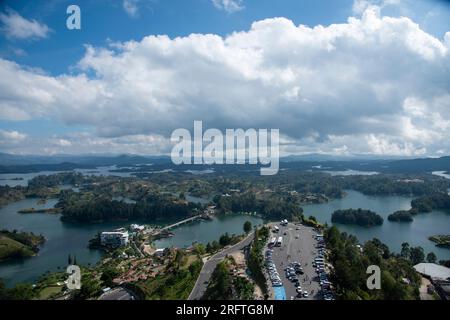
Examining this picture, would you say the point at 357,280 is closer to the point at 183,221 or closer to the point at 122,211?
the point at 183,221

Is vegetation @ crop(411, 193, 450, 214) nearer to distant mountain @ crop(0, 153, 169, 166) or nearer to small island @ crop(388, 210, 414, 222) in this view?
small island @ crop(388, 210, 414, 222)

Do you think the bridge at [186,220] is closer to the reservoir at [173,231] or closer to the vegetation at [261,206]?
the reservoir at [173,231]

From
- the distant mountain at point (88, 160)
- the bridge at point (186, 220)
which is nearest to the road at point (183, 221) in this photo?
the bridge at point (186, 220)

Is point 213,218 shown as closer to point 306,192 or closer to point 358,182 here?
point 306,192

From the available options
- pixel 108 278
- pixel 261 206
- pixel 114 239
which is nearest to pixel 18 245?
pixel 114 239

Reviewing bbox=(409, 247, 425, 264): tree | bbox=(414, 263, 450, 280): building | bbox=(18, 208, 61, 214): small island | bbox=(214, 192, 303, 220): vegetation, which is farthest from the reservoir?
bbox=(414, 263, 450, 280): building
